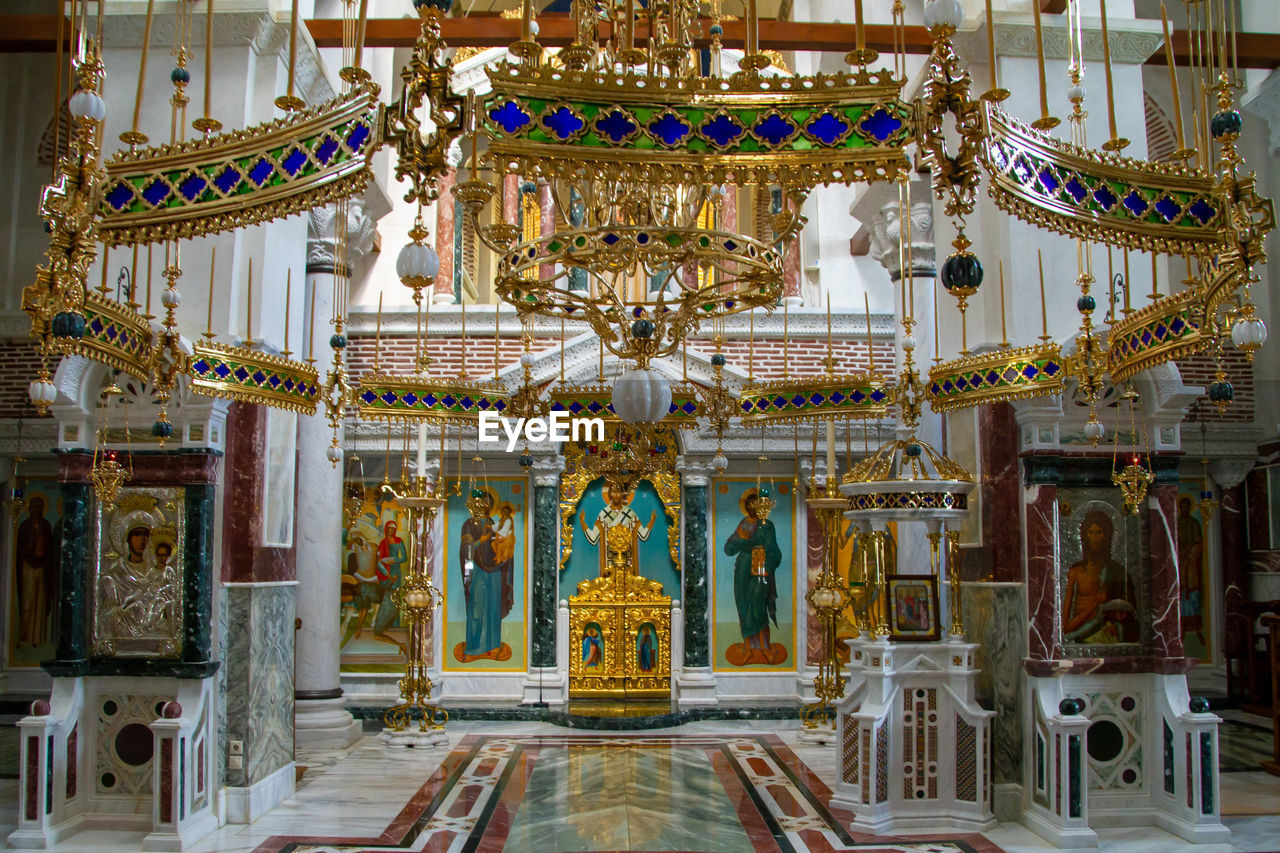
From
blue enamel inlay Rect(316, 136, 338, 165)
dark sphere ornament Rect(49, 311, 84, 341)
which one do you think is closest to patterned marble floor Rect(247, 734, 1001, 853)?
dark sphere ornament Rect(49, 311, 84, 341)

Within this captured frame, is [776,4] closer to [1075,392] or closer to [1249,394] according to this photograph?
[1249,394]

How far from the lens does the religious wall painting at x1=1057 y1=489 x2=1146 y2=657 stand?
21.3 feet

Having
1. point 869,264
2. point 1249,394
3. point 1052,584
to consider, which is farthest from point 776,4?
point 1052,584

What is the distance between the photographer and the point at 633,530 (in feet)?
35.6

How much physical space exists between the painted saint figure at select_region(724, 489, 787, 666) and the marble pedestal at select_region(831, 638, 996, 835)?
165 inches

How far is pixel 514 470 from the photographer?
432 inches

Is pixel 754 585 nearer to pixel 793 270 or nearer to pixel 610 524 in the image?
pixel 610 524

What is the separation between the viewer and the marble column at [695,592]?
10.5 meters

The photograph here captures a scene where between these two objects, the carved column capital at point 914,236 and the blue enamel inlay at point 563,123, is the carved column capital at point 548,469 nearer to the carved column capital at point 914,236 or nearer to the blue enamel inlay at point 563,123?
the carved column capital at point 914,236

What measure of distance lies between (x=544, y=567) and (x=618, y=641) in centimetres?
105

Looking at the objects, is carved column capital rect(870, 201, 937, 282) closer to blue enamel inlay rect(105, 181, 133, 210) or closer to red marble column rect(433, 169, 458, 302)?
red marble column rect(433, 169, 458, 302)

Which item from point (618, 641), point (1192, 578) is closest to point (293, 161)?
point (618, 641)

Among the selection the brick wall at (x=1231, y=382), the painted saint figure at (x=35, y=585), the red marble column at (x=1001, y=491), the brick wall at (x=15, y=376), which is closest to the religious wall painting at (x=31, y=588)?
the painted saint figure at (x=35, y=585)

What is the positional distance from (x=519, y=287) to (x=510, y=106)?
83.2 inches
